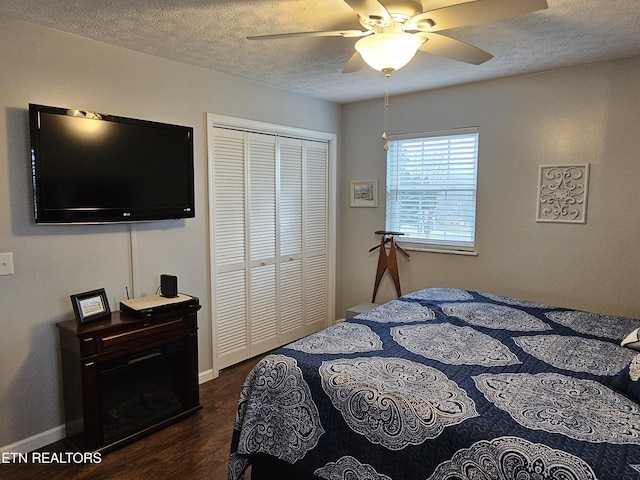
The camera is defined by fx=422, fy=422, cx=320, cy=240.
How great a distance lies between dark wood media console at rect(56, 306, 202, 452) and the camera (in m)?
2.37

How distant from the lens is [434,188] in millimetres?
3938

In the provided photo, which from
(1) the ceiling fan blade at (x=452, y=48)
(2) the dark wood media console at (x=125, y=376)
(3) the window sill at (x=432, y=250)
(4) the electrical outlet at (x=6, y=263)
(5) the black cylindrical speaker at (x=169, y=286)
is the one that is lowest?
(2) the dark wood media console at (x=125, y=376)

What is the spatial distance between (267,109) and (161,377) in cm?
231

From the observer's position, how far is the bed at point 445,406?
136cm

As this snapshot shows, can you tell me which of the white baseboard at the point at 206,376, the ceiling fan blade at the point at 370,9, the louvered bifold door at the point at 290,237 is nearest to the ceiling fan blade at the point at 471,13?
the ceiling fan blade at the point at 370,9

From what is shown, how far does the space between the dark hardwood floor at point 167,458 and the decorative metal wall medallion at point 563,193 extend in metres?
2.81

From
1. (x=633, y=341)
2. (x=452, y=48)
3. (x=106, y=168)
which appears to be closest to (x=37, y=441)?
(x=106, y=168)

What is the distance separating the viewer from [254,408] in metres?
1.95

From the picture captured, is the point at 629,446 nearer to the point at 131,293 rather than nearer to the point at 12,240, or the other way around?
the point at 131,293

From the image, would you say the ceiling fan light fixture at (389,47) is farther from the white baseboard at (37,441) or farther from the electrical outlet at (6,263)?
the white baseboard at (37,441)

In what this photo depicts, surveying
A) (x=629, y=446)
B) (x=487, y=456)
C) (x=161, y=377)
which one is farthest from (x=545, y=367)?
(x=161, y=377)

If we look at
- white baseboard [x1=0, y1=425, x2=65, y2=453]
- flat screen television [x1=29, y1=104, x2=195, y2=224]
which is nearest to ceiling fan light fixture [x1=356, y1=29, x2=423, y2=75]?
flat screen television [x1=29, y1=104, x2=195, y2=224]

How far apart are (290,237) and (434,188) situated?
4.71 ft

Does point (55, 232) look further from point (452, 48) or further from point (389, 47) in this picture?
point (452, 48)
